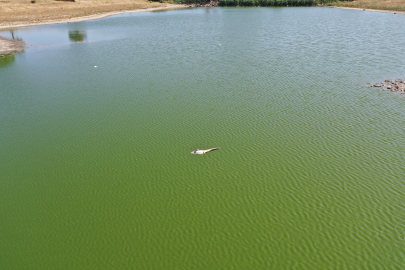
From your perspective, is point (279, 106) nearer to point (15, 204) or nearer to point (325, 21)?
point (15, 204)

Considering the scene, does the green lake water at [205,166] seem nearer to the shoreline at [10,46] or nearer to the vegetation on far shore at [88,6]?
the shoreline at [10,46]

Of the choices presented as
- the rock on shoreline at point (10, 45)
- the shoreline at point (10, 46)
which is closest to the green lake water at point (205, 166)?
the shoreline at point (10, 46)

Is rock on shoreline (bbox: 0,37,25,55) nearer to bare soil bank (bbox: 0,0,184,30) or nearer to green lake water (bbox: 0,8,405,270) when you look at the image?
green lake water (bbox: 0,8,405,270)

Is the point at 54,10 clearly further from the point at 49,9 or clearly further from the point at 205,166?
the point at 205,166

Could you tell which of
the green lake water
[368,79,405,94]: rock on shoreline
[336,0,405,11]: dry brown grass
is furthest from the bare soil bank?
[368,79,405,94]: rock on shoreline

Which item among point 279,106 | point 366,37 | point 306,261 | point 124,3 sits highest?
point 124,3

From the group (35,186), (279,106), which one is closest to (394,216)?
(279,106)
